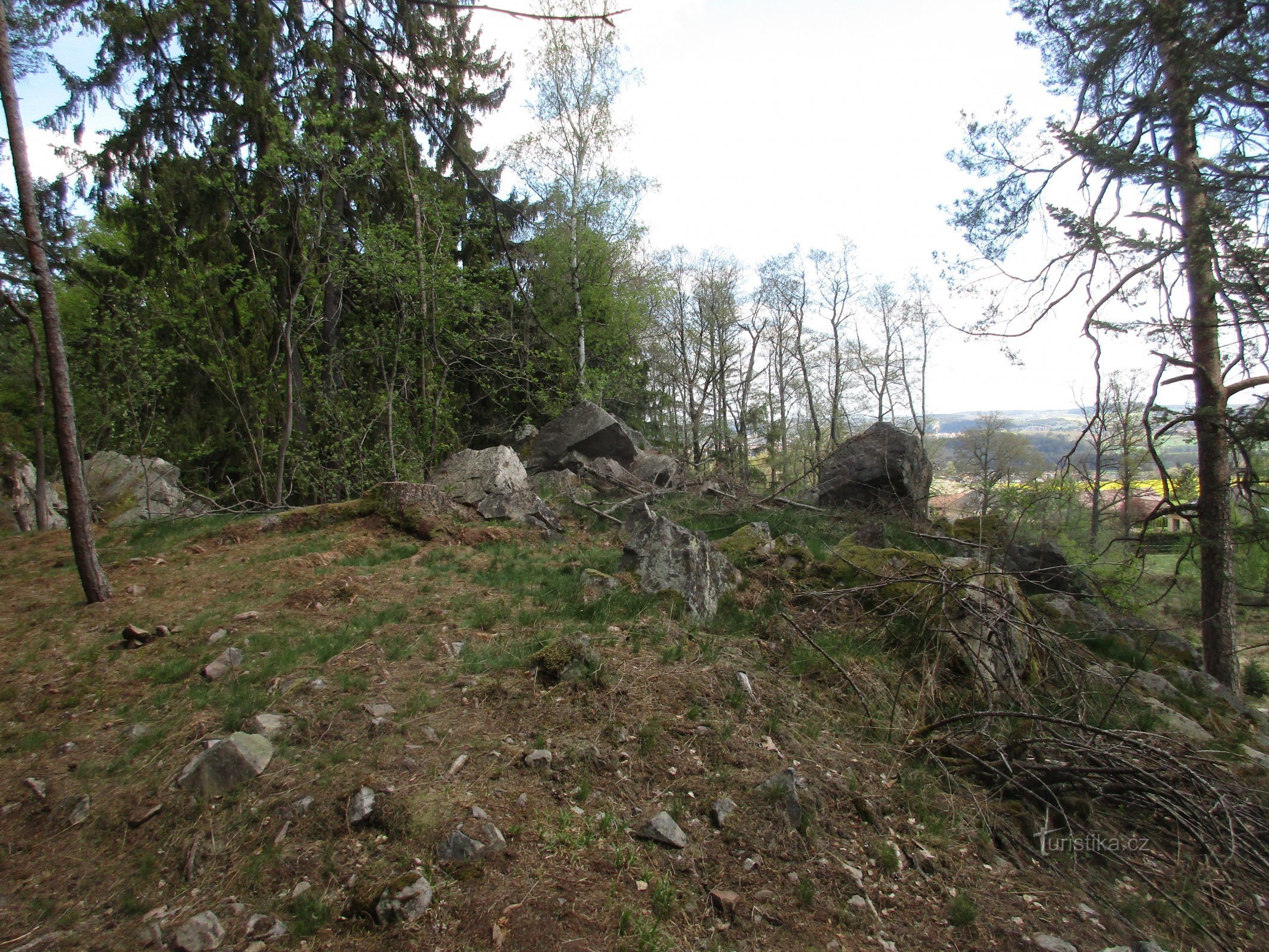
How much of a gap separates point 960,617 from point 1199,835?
192cm

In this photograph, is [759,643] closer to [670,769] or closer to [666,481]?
[670,769]

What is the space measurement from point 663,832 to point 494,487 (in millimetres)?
6581

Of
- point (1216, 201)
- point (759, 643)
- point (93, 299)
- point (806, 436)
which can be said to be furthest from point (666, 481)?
point (806, 436)

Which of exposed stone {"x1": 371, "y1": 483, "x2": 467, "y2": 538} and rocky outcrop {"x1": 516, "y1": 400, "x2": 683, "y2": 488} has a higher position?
rocky outcrop {"x1": 516, "y1": 400, "x2": 683, "y2": 488}

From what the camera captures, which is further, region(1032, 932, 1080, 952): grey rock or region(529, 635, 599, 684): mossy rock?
region(529, 635, 599, 684): mossy rock

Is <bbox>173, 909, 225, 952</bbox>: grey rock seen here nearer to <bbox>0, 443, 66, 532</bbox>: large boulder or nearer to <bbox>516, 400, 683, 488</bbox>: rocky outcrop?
<bbox>516, 400, 683, 488</bbox>: rocky outcrop

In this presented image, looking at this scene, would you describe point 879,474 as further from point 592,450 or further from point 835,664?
point 835,664

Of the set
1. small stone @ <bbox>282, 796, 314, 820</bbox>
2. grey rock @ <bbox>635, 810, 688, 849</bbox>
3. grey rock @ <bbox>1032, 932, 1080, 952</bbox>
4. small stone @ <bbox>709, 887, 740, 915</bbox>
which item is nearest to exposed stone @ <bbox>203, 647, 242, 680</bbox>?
small stone @ <bbox>282, 796, 314, 820</bbox>

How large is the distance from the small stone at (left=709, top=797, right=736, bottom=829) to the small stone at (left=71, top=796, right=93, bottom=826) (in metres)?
2.85

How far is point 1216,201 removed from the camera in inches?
189

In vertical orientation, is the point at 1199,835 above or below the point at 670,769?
below

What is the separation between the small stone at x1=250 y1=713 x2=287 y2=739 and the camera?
10.6ft

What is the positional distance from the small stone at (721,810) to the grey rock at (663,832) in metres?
0.19

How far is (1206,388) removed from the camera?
6836 mm
